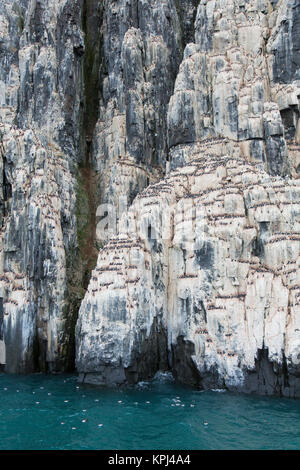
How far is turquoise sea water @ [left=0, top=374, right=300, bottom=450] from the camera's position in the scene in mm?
30750

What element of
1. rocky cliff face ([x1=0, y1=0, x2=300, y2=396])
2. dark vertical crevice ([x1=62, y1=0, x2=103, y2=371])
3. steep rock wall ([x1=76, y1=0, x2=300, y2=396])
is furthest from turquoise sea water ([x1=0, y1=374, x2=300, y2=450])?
dark vertical crevice ([x1=62, y1=0, x2=103, y2=371])

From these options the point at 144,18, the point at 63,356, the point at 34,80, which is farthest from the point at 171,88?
the point at 63,356

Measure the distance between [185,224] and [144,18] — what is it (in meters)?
41.2

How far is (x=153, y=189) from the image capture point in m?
52.9

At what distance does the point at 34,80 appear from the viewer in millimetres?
69062

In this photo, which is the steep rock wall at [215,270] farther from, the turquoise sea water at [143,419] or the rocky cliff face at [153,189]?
the turquoise sea water at [143,419]

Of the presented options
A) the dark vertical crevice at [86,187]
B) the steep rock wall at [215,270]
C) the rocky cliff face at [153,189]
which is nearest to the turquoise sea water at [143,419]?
the steep rock wall at [215,270]

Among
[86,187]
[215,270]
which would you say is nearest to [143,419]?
[215,270]

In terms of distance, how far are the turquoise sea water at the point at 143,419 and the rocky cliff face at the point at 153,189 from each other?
121 inches

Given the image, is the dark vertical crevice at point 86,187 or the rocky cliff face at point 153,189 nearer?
the rocky cliff face at point 153,189

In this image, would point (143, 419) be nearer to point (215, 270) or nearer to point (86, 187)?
point (215, 270)

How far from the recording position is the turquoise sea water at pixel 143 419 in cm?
3075

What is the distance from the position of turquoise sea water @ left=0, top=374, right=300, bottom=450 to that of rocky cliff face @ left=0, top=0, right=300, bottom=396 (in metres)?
3.07

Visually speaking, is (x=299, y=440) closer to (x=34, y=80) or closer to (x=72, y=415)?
(x=72, y=415)
